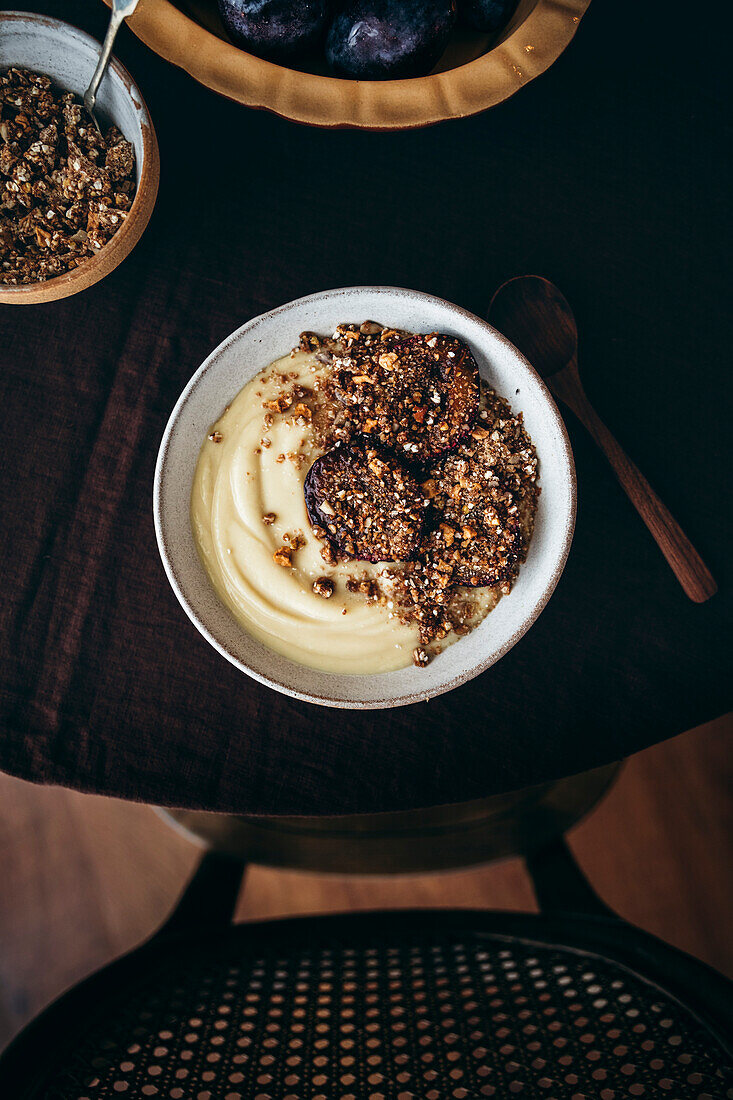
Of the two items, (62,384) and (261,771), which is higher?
(62,384)

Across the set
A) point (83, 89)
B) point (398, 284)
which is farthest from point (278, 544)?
point (83, 89)

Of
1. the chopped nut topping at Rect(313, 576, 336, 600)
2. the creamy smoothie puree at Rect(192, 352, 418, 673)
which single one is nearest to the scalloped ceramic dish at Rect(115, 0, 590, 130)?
the creamy smoothie puree at Rect(192, 352, 418, 673)

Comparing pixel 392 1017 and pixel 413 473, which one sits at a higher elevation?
pixel 413 473

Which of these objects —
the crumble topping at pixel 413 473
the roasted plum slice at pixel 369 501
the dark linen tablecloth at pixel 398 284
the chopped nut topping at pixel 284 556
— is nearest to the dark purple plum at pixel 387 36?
the dark linen tablecloth at pixel 398 284

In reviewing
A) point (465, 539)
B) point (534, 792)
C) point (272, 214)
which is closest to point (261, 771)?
point (465, 539)

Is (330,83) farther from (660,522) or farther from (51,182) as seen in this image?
(660,522)

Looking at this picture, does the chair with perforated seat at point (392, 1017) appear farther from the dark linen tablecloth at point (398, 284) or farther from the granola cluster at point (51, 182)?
the granola cluster at point (51, 182)

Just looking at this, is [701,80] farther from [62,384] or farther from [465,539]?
[62,384]

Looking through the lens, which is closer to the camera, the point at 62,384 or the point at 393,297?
the point at 393,297
